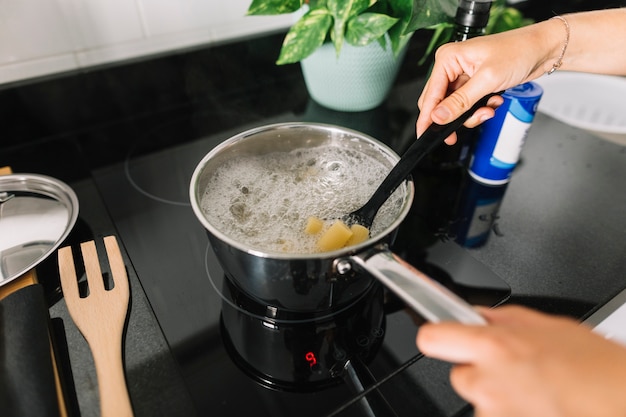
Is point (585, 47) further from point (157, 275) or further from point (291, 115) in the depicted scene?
point (157, 275)

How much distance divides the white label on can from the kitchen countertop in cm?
6

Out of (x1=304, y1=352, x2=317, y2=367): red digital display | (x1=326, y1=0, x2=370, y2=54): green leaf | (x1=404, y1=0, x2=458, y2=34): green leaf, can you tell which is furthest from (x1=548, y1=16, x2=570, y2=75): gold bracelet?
(x1=304, y1=352, x2=317, y2=367): red digital display

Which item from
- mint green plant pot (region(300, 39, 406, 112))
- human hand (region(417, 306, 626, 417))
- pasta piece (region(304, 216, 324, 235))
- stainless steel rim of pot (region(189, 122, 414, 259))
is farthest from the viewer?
mint green plant pot (region(300, 39, 406, 112))

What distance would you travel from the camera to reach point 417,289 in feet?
0.98

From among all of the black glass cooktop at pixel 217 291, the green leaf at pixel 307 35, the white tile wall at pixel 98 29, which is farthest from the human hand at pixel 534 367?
the white tile wall at pixel 98 29

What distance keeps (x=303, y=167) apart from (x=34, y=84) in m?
0.43

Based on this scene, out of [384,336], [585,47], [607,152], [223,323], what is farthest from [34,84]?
[607,152]

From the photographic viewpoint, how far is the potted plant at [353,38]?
599 mm

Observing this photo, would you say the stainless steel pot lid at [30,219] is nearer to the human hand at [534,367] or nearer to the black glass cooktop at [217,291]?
the black glass cooktop at [217,291]

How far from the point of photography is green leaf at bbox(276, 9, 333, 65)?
63cm

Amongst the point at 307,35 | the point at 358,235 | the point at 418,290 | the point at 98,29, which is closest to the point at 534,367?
the point at 418,290

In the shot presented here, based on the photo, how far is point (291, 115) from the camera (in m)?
0.78

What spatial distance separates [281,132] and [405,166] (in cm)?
17

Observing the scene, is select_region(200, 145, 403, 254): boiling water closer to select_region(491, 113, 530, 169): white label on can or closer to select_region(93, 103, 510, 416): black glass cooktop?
select_region(93, 103, 510, 416): black glass cooktop
